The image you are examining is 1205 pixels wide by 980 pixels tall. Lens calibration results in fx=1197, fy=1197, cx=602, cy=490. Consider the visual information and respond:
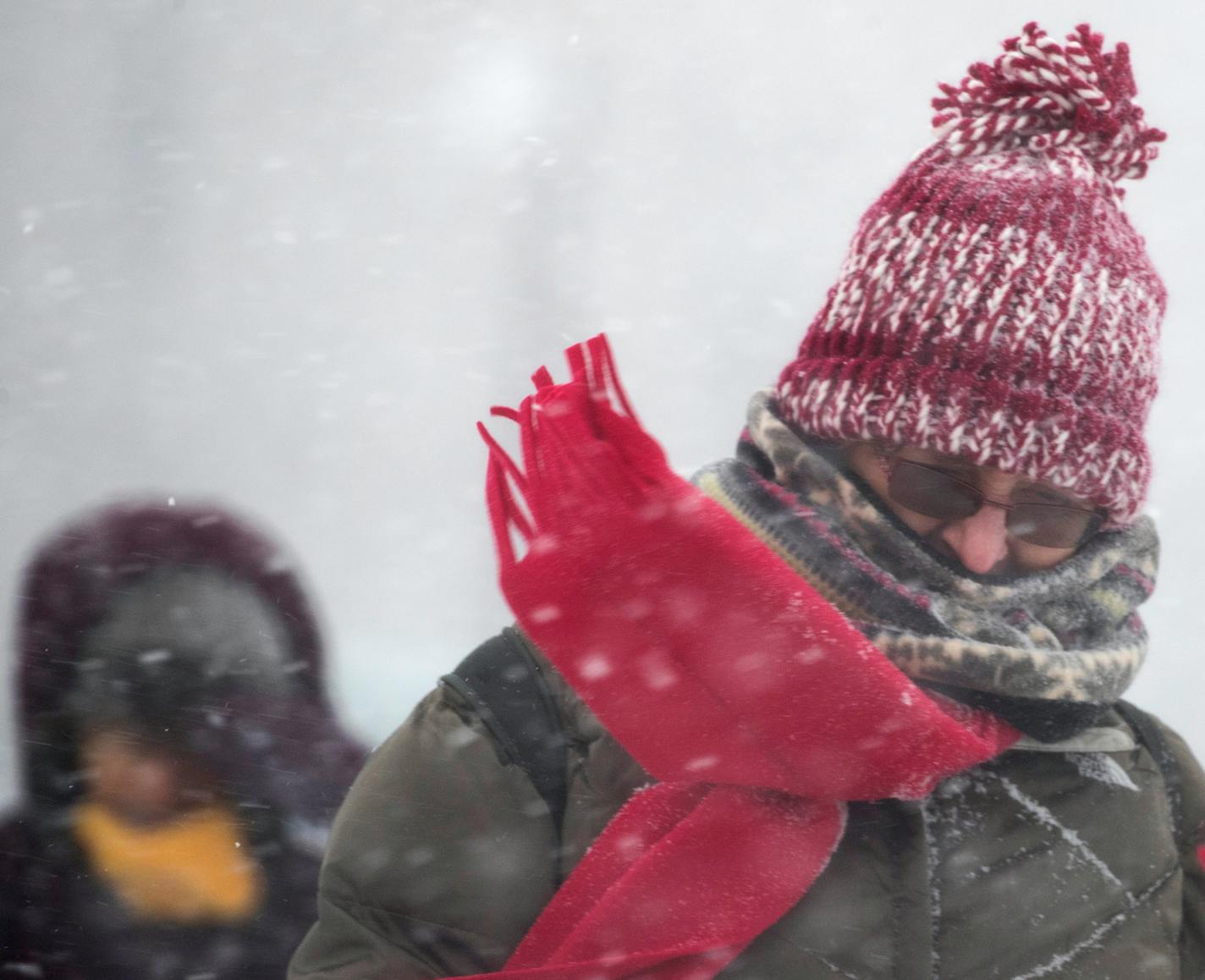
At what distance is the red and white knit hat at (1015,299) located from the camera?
5.12 ft

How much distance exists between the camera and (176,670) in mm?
2902

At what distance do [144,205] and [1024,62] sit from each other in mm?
4171

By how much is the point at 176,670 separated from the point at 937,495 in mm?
2025

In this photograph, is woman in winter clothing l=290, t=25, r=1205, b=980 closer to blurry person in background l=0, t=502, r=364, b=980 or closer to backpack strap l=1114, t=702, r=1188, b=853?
backpack strap l=1114, t=702, r=1188, b=853

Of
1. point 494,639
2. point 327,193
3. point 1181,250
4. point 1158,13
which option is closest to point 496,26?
point 327,193

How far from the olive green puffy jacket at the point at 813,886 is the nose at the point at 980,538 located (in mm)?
246

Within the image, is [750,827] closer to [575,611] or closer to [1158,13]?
[575,611]

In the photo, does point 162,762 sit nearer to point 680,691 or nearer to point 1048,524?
point 680,691

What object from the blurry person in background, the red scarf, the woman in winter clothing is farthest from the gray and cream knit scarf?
the blurry person in background

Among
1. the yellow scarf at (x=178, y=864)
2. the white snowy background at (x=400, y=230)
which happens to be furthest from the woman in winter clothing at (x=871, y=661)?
the white snowy background at (x=400, y=230)

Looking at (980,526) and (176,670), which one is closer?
(980,526)

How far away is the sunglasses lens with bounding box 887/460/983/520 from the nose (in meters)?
0.02

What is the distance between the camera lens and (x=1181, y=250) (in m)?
3.77

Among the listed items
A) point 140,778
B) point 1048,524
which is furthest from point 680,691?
point 140,778
